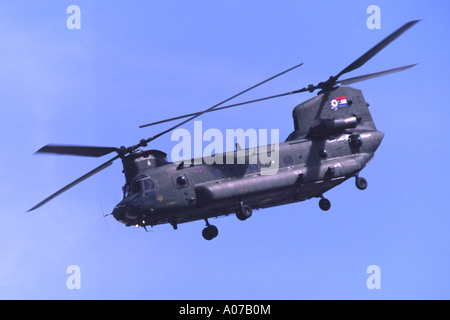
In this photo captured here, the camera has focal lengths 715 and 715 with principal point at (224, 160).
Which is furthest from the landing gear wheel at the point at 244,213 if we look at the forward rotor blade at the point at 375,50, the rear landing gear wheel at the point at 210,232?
the forward rotor blade at the point at 375,50

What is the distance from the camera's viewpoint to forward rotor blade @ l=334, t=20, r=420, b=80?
37.4 meters

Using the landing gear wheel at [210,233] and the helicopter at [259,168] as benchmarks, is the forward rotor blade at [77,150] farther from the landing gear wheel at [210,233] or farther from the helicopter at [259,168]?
the landing gear wheel at [210,233]

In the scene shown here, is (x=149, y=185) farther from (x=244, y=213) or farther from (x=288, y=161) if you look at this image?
(x=288, y=161)

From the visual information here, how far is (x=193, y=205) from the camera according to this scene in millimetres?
36594

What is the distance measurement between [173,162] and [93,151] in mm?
4275

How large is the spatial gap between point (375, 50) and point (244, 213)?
11.6 metres

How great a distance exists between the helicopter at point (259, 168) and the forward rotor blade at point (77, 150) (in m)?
0.05

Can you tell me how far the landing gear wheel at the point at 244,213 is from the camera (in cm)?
3709

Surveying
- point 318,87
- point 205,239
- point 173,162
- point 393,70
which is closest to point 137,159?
point 173,162

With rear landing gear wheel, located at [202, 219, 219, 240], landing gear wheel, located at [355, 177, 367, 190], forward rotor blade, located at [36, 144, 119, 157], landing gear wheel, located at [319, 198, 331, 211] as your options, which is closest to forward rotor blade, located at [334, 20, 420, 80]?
landing gear wheel, located at [355, 177, 367, 190]

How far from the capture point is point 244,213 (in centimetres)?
3709

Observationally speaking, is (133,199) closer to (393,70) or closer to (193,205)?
(193,205)
